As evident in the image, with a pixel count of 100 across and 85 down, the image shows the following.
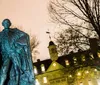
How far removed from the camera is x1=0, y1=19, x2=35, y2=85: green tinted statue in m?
7.72

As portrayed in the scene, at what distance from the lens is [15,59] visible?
25.8ft

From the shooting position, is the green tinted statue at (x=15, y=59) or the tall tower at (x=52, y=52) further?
the tall tower at (x=52, y=52)

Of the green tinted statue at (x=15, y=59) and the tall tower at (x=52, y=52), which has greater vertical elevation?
the tall tower at (x=52, y=52)

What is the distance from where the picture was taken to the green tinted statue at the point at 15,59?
772 cm

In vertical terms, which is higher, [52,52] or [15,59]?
[52,52]

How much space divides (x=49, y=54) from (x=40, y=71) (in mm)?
4160

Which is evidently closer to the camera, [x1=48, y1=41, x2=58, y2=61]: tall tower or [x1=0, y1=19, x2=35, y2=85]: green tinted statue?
[x1=0, y1=19, x2=35, y2=85]: green tinted statue

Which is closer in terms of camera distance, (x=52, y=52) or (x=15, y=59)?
(x=15, y=59)

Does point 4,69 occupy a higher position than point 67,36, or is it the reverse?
point 67,36

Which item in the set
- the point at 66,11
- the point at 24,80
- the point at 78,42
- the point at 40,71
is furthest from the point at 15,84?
the point at 40,71

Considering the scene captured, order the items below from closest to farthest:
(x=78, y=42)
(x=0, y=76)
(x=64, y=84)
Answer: (x=0, y=76), (x=78, y=42), (x=64, y=84)

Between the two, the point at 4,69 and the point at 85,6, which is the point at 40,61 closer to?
the point at 85,6

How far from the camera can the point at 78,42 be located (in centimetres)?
2208

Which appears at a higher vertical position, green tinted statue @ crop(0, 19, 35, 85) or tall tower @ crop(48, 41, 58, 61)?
tall tower @ crop(48, 41, 58, 61)
